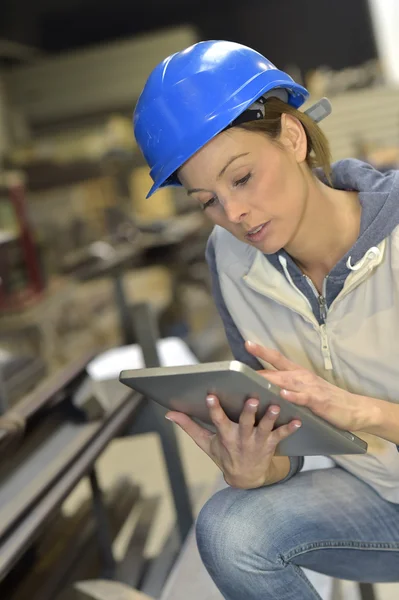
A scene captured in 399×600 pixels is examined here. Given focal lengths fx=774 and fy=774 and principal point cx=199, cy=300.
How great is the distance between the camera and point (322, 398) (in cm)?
105

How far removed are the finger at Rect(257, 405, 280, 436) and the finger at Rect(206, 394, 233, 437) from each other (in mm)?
45

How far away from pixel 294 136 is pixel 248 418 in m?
0.46

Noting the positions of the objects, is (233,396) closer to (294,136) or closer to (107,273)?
(294,136)

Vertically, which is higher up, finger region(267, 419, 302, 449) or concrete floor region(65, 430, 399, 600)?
finger region(267, 419, 302, 449)

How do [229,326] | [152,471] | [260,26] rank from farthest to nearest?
[260,26]
[152,471]
[229,326]

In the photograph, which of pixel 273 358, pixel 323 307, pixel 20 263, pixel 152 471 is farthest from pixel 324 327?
pixel 20 263

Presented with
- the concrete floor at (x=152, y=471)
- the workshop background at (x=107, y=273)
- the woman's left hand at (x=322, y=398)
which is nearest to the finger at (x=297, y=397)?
the woman's left hand at (x=322, y=398)

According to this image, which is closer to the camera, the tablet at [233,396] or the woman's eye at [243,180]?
the tablet at [233,396]

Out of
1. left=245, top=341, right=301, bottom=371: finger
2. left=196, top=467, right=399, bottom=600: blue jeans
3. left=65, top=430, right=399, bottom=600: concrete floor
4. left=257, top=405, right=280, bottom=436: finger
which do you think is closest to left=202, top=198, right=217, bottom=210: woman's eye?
left=245, top=341, right=301, bottom=371: finger

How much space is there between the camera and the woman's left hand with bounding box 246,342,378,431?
1044 mm

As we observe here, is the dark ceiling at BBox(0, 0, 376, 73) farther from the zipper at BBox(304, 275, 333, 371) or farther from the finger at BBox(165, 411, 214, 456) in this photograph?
the finger at BBox(165, 411, 214, 456)

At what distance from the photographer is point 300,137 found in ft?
4.04

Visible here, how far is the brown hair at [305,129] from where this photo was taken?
1.17 meters

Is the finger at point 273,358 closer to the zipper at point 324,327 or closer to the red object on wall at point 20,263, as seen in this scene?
the zipper at point 324,327
